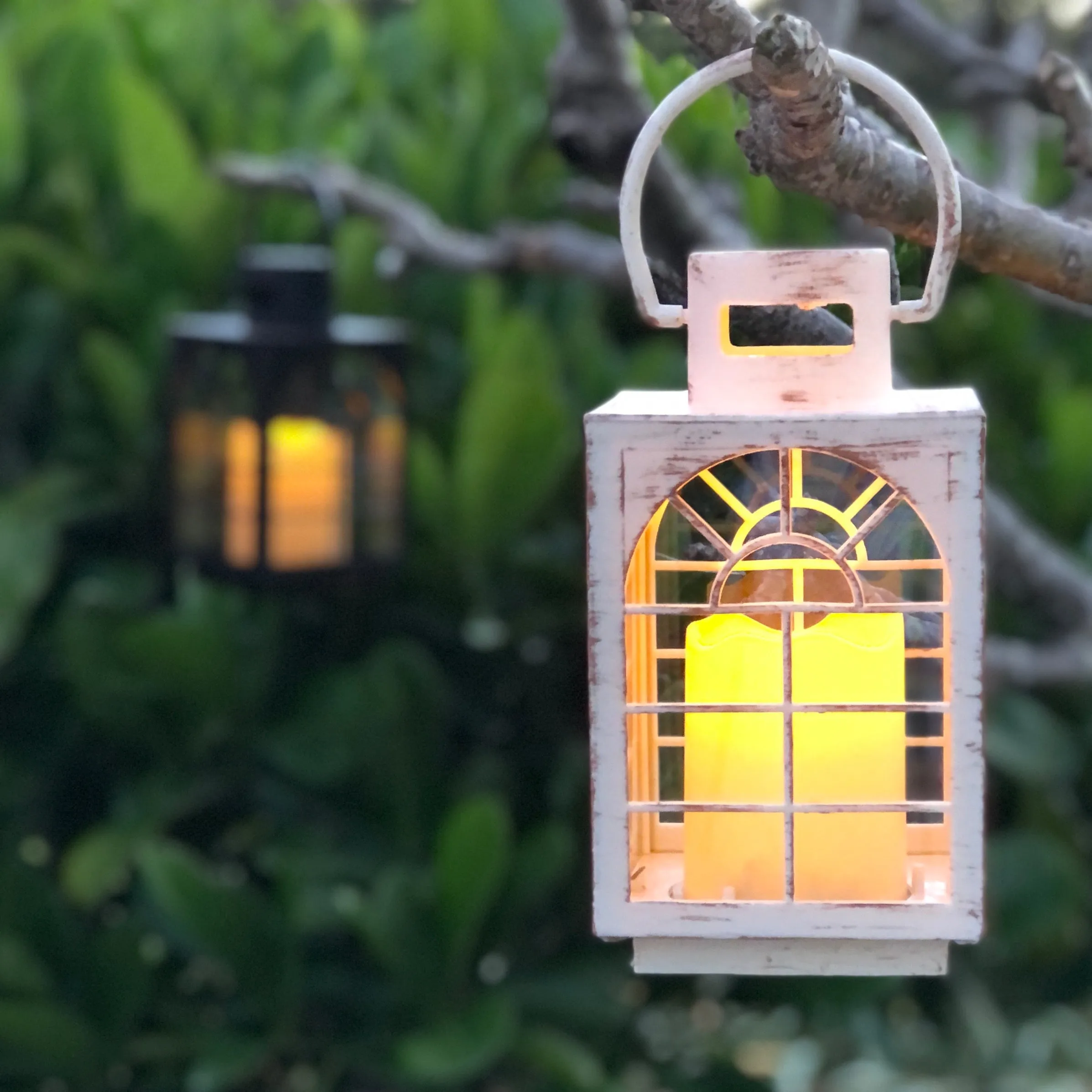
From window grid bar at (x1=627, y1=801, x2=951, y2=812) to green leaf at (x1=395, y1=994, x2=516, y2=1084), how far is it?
3.62 feet

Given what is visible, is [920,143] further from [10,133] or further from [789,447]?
[10,133]

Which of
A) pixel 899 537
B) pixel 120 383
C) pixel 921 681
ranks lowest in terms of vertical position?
pixel 921 681

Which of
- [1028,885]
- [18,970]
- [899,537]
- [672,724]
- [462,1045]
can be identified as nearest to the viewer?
Result: [899,537]

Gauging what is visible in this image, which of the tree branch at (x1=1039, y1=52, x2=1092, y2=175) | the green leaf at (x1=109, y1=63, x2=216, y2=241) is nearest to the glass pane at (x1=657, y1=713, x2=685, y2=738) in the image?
the tree branch at (x1=1039, y1=52, x2=1092, y2=175)

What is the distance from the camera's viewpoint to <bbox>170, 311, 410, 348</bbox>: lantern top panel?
1.82 meters

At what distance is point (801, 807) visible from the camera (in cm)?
74

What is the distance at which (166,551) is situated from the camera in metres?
2.00

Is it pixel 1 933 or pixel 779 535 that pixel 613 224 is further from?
pixel 779 535

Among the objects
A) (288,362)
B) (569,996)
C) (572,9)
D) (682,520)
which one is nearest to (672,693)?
(682,520)

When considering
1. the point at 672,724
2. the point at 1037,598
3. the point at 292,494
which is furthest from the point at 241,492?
the point at 672,724

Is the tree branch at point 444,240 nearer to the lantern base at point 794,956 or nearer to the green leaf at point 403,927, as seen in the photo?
the green leaf at point 403,927

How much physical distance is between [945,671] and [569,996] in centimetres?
134

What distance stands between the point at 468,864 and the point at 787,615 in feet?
3.71

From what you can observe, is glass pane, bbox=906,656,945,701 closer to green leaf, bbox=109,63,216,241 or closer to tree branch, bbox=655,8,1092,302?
tree branch, bbox=655,8,1092,302
